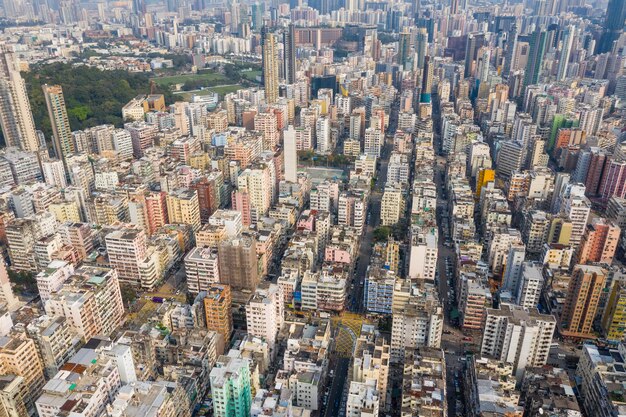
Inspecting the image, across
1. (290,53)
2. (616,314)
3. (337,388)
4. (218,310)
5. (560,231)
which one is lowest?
(337,388)

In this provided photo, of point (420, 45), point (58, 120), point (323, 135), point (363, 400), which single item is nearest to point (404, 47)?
point (420, 45)

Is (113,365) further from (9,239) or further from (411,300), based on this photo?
(9,239)

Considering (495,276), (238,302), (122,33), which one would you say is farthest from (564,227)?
(122,33)

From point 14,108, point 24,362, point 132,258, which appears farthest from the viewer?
point 14,108

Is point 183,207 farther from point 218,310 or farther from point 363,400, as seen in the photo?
point 363,400

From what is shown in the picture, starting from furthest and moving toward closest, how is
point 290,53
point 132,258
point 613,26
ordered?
1. point 613,26
2. point 290,53
3. point 132,258

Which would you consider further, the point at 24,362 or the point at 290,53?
the point at 290,53

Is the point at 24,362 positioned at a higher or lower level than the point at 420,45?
lower

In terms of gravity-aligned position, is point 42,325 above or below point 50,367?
above

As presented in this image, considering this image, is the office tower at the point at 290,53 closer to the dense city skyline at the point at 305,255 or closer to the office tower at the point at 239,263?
the dense city skyline at the point at 305,255
